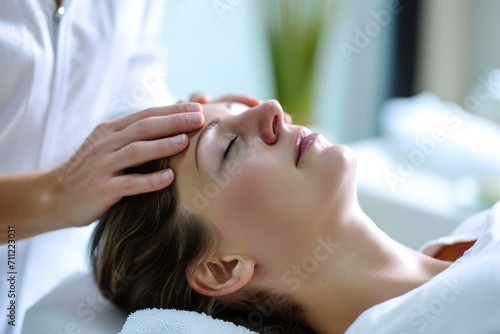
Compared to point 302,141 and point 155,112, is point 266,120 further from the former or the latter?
point 155,112

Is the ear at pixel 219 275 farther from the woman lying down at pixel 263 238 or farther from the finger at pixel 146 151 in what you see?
the finger at pixel 146 151

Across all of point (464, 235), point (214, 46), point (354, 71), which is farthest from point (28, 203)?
point (354, 71)

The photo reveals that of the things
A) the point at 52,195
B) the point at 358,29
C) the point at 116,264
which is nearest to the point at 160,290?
the point at 116,264

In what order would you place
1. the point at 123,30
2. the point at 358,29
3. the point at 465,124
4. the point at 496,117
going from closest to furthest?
the point at 123,30
the point at 496,117
the point at 465,124
the point at 358,29

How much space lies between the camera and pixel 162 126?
124 centimetres

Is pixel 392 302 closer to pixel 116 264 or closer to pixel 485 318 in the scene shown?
pixel 485 318

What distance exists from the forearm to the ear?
1.00ft

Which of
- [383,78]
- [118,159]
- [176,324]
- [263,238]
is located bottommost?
[383,78]

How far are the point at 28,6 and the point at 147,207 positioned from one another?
504 millimetres

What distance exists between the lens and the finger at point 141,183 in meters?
1.21

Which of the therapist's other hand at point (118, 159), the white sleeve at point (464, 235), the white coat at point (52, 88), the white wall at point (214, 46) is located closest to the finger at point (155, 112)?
the therapist's other hand at point (118, 159)

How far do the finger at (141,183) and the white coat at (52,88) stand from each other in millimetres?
329

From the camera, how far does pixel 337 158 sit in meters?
1.21

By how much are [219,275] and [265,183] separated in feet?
0.67
